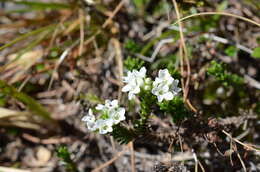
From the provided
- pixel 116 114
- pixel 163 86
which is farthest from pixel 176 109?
pixel 116 114

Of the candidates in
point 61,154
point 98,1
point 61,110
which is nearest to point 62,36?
point 98,1

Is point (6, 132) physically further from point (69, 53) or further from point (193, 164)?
point (193, 164)

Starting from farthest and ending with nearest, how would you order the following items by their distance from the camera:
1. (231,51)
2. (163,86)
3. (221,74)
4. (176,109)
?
1. (231,51)
2. (221,74)
3. (176,109)
4. (163,86)

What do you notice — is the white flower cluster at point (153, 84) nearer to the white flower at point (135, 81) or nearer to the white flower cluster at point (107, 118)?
the white flower at point (135, 81)

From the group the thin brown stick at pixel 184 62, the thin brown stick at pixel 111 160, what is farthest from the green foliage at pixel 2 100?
the thin brown stick at pixel 184 62

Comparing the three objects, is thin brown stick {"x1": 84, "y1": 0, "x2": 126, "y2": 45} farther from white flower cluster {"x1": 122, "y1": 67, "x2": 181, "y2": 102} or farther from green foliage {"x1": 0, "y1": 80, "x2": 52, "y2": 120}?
white flower cluster {"x1": 122, "y1": 67, "x2": 181, "y2": 102}

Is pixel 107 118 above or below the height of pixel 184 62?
below

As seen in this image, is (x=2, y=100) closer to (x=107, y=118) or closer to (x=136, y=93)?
(x=107, y=118)

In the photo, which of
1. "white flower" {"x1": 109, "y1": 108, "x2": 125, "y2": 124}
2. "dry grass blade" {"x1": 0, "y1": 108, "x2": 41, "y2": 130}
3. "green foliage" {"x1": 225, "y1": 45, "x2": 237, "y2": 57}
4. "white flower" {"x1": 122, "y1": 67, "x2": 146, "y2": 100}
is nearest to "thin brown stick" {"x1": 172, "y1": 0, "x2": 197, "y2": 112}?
"green foliage" {"x1": 225, "y1": 45, "x2": 237, "y2": 57}
